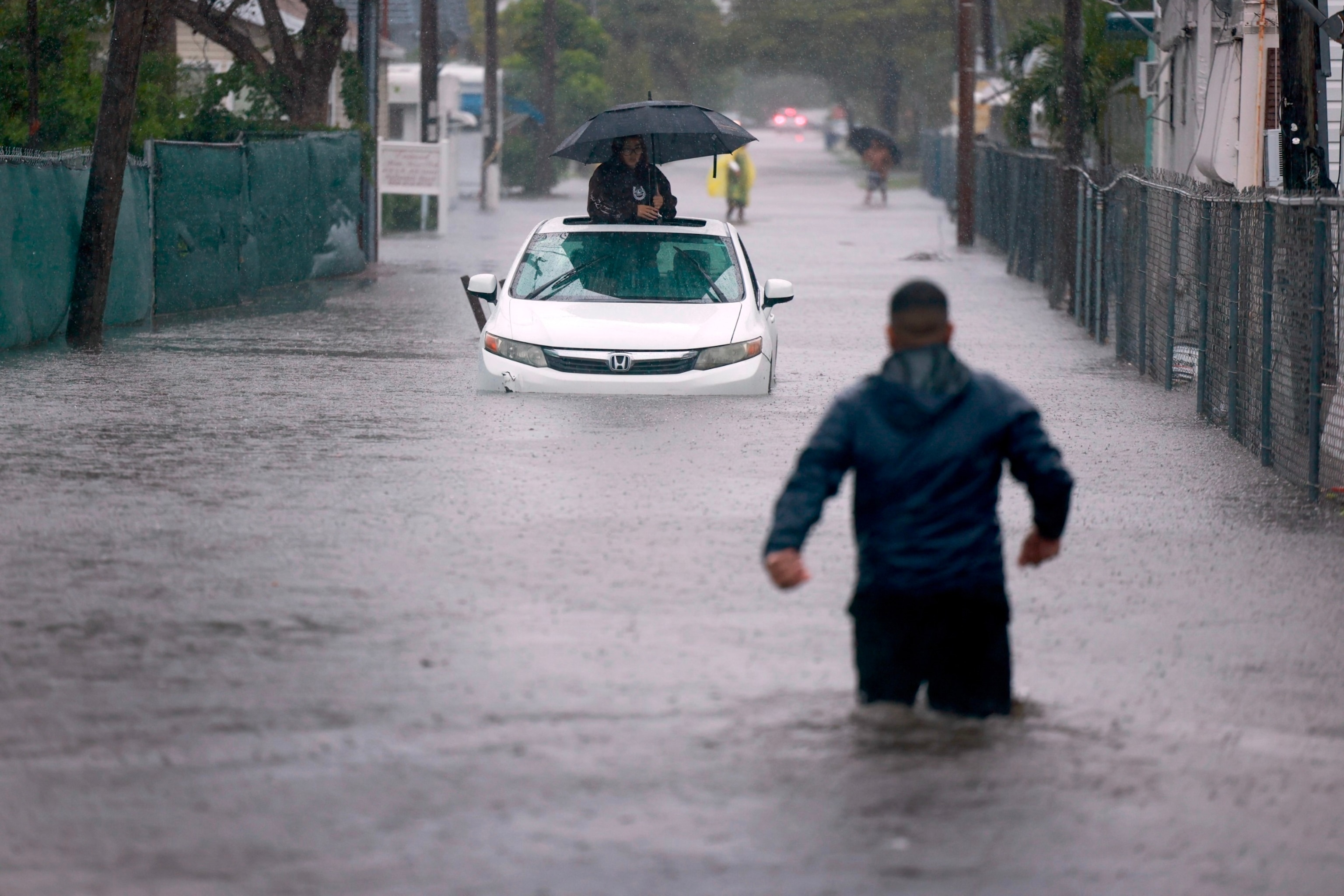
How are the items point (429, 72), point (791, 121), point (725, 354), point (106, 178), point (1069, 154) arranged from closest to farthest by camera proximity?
1. point (725, 354)
2. point (106, 178)
3. point (1069, 154)
4. point (429, 72)
5. point (791, 121)

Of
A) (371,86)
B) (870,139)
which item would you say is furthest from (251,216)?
(870,139)

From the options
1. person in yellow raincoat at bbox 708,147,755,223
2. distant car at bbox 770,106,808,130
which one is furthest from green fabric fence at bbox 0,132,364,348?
distant car at bbox 770,106,808,130

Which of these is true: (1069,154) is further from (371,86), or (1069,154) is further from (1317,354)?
(1317,354)

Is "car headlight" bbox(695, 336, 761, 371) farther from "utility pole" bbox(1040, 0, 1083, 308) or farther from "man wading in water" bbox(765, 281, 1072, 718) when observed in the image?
"utility pole" bbox(1040, 0, 1083, 308)

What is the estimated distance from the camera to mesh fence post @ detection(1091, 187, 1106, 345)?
64.6ft

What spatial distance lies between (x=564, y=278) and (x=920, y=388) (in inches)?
361

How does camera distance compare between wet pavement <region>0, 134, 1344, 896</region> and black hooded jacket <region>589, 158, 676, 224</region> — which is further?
black hooded jacket <region>589, 158, 676, 224</region>

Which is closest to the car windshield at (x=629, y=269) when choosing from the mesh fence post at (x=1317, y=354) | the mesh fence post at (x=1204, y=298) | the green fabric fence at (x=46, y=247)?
the mesh fence post at (x=1204, y=298)

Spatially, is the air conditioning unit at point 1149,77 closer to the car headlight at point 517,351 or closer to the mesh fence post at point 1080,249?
the mesh fence post at point 1080,249

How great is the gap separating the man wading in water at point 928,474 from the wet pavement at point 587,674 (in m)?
0.40

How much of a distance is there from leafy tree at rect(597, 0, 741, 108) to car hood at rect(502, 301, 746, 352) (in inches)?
3327

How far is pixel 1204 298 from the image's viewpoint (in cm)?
1381

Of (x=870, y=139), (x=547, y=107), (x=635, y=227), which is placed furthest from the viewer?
(x=547, y=107)

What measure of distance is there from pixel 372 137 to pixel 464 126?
30759 millimetres
